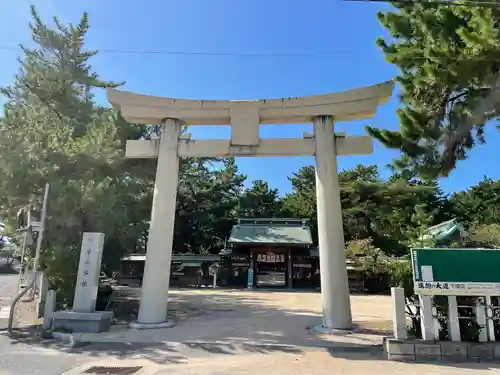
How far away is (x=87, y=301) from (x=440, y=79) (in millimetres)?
8890

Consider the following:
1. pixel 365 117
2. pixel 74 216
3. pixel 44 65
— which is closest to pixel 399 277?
pixel 365 117

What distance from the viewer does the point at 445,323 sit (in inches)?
273

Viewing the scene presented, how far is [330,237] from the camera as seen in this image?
30.3 feet

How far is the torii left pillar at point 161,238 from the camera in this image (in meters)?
9.48

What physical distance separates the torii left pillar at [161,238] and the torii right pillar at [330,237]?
3.80 m

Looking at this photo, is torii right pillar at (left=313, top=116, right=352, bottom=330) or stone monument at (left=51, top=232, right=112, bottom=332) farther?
torii right pillar at (left=313, top=116, right=352, bottom=330)

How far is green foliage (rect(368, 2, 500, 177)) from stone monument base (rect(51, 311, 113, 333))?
7855 millimetres

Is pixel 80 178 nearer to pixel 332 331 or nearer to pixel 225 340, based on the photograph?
pixel 225 340

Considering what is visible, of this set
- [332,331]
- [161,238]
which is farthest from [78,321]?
[332,331]

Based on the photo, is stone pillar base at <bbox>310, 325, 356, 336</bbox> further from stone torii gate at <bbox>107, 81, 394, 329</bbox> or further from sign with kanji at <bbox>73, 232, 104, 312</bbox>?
sign with kanji at <bbox>73, 232, 104, 312</bbox>

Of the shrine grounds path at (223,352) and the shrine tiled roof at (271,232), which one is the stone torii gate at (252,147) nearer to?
the shrine grounds path at (223,352)

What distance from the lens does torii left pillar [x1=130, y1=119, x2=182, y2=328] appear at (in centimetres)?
948

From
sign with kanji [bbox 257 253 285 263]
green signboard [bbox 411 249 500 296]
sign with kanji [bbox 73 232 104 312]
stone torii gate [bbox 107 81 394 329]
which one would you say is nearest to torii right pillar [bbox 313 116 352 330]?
stone torii gate [bbox 107 81 394 329]

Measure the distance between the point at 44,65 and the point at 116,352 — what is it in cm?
1224
